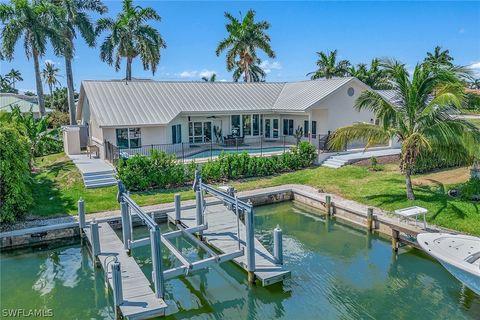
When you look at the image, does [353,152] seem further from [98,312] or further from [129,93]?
[98,312]

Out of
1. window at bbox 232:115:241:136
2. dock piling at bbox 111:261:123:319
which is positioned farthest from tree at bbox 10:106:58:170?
dock piling at bbox 111:261:123:319

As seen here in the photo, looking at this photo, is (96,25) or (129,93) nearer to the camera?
(129,93)

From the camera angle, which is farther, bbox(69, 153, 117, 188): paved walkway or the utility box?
the utility box

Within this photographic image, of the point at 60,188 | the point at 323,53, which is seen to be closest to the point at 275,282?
the point at 60,188

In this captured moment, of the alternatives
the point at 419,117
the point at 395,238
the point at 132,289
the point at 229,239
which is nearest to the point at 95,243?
the point at 132,289

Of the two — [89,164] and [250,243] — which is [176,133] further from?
[250,243]

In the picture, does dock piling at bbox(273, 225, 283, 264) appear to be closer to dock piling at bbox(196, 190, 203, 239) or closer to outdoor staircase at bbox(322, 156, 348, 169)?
dock piling at bbox(196, 190, 203, 239)

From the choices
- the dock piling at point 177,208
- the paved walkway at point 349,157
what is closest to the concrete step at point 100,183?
→ the dock piling at point 177,208
